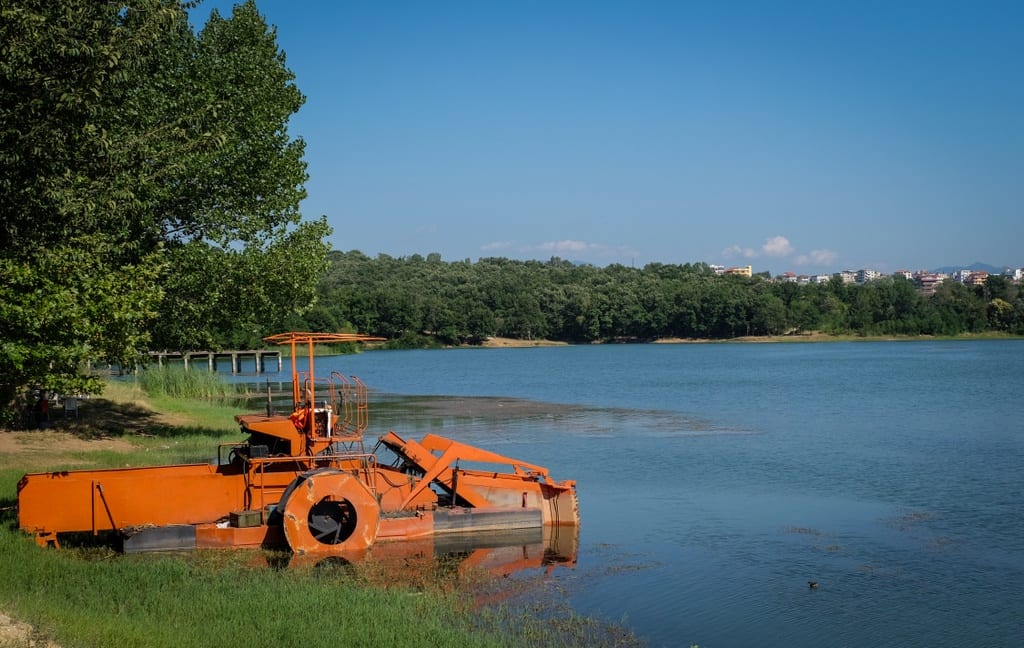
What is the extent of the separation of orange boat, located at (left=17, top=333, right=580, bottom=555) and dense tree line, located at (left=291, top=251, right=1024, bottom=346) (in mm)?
116608

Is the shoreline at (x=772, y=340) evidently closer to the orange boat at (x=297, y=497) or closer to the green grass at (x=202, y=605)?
the orange boat at (x=297, y=497)

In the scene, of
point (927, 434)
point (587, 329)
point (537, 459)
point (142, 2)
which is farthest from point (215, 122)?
point (587, 329)

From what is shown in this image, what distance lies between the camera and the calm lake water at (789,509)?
14.4 meters

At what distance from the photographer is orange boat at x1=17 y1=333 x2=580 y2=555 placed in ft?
51.2

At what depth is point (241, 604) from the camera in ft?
41.3

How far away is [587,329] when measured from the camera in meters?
152

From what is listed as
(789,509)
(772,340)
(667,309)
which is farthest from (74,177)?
(772,340)

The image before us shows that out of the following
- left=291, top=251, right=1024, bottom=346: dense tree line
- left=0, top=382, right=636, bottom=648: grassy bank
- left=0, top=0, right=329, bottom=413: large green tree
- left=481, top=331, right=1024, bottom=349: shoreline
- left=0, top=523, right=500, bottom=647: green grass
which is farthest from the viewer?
left=481, top=331, right=1024, bottom=349: shoreline

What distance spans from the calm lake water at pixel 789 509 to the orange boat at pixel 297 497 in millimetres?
1947

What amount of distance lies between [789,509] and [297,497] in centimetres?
1110

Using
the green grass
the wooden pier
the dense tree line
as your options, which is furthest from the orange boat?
the dense tree line

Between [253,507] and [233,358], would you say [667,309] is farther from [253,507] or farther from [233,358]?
[253,507]

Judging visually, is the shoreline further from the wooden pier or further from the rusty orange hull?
the rusty orange hull

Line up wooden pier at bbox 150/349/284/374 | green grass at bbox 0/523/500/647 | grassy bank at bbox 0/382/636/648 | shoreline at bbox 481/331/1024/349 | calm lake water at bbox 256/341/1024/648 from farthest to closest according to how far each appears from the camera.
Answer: shoreline at bbox 481/331/1024/349 < wooden pier at bbox 150/349/284/374 < calm lake water at bbox 256/341/1024/648 < grassy bank at bbox 0/382/636/648 < green grass at bbox 0/523/500/647
